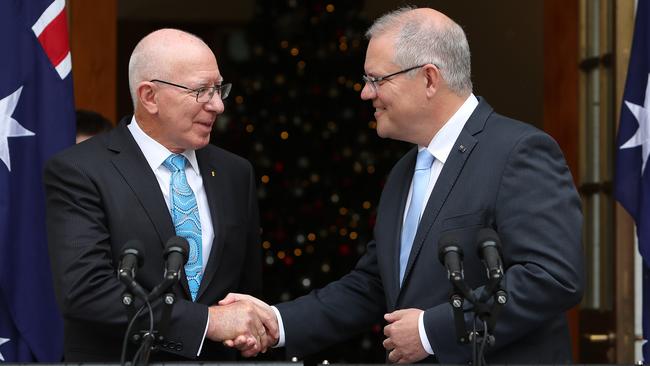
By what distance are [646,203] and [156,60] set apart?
192cm

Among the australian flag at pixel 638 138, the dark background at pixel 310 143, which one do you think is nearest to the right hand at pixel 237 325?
the australian flag at pixel 638 138

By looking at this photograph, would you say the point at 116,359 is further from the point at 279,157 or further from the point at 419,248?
the point at 279,157

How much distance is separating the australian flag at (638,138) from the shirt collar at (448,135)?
46.6 inches

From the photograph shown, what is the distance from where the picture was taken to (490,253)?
2.77m

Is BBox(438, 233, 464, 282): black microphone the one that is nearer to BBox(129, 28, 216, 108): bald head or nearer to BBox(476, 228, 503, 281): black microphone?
BBox(476, 228, 503, 281): black microphone

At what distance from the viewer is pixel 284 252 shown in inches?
316

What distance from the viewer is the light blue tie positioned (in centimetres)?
369

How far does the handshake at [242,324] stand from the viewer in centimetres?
371

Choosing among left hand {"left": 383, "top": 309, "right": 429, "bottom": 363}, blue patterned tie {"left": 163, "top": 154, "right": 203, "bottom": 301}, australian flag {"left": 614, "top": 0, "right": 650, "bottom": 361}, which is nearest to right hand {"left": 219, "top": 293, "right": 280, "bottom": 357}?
blue patterned tie {"left": 163, "top": 154, "right": 203, "bottom": 301}

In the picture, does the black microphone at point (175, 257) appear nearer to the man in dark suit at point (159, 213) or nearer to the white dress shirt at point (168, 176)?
the man in dark suit at point (159, 213)

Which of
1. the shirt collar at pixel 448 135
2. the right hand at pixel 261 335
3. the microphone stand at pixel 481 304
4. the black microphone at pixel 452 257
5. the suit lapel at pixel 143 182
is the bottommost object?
the right hand at pixel 261 335

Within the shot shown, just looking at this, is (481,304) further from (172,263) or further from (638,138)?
(638,138)

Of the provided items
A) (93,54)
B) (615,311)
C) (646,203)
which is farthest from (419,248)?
(93,54)

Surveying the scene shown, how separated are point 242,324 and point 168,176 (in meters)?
0.53
